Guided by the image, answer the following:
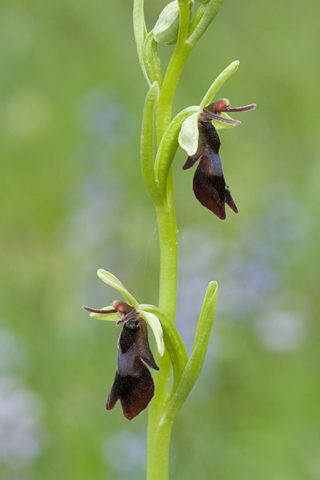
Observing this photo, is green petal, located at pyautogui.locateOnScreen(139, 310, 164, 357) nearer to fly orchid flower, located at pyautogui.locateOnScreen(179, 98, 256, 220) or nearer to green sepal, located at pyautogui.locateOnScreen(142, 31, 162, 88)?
fly orchid flower, located at pyautogui.locateOnScreen(179, 98, 256, 220)

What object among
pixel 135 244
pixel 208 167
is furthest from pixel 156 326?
pixel 135 244

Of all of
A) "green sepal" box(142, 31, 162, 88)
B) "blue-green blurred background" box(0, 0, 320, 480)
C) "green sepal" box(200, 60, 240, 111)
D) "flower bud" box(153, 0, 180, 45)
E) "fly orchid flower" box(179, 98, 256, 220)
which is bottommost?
"blue-green blurred background" box(0, 0, 320, 480)

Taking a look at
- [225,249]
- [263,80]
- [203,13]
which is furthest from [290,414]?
[263,80]

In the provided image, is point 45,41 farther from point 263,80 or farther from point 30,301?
point 30,301

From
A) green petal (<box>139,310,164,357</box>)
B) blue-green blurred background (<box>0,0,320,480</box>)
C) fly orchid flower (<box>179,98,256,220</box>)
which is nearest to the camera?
green petal (<box>139,310,164,357</box>)

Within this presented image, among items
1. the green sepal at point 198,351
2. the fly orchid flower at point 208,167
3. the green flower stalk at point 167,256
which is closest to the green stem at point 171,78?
the green flower stalk at point 167,256

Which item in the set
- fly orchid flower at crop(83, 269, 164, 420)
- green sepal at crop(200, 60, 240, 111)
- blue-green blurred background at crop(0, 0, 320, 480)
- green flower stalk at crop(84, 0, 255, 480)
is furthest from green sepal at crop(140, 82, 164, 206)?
blue-green blurred background at crop(0, 0, 320, 480)

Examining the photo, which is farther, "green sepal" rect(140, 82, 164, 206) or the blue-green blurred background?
the blue-green blurred background

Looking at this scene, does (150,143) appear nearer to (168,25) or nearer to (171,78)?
(171,78)
